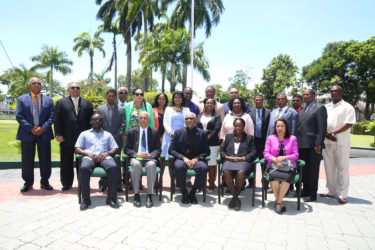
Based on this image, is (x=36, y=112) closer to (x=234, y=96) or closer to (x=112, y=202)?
(x=112, y=202)

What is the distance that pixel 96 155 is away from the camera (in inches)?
191

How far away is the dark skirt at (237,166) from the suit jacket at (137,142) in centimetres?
132

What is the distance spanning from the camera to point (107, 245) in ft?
10.4

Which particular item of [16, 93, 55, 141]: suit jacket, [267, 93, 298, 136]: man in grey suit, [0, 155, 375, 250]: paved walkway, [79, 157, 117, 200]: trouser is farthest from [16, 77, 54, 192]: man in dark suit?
[267, 93, 298, 136]: man in grey suit

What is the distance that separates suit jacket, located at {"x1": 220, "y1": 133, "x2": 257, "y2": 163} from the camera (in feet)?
A: 16.5

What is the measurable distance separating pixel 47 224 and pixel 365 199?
574 centimetres

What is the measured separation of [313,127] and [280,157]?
39.3 inches

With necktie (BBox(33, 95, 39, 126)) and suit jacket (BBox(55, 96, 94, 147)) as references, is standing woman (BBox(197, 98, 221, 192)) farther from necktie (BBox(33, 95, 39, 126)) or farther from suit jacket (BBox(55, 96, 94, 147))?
necktie (BBox(33, 95, 39, 126))

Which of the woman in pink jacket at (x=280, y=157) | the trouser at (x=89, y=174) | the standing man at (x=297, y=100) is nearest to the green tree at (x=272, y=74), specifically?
the standing man at (x=297, y=100)

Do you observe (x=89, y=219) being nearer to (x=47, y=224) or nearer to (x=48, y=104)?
(x=47, y=224)

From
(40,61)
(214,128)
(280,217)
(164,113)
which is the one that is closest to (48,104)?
(164,113)

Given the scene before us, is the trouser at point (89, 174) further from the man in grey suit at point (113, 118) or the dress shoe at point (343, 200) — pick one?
the dress shoe at point (343, 200)

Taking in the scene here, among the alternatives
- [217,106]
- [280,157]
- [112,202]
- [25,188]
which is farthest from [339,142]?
[25,188]

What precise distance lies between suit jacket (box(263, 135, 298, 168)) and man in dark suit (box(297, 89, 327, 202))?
413 mm
